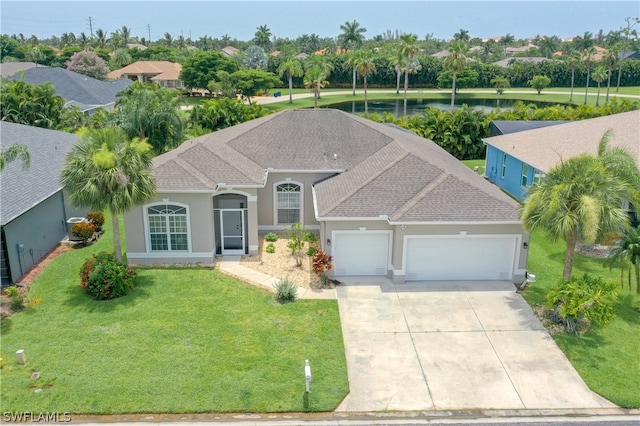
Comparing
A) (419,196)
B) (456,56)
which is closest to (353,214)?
(419,196)

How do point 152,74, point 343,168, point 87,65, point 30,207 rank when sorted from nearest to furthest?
point 30,207
point 343,168
point 87,65
point 152,74

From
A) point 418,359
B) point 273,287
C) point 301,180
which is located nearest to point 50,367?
point 273,287

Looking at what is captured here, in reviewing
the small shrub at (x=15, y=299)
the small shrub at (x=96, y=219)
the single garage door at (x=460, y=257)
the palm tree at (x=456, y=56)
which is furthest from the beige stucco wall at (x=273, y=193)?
the palm tree at (x=456, y=56)

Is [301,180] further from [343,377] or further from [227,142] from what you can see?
→ [343,377]

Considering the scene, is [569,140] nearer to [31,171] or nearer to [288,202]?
[288,202]

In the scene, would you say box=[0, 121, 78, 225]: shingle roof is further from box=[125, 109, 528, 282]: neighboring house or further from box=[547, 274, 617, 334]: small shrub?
box=[547, 274, 617, 334]: small shrub
